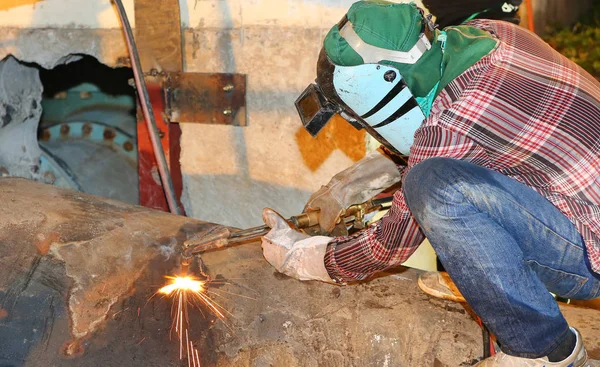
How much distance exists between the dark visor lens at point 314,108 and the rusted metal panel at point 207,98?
154 cm

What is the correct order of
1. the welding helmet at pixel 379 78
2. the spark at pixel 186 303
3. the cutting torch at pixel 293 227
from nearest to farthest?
the welding helmet at pixel 379 78, the spark at pixel 186 303, the cutting torch at pixel 293 227

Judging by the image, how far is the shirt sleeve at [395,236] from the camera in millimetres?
1949

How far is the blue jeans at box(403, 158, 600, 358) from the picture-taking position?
6.30 ft

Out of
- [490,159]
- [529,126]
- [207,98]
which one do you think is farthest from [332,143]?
[529,126]

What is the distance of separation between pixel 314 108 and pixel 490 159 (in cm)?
65

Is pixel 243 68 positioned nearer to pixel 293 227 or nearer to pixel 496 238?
pixel 293 227

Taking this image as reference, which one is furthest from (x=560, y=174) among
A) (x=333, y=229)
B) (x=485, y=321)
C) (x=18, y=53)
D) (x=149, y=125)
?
(x=18, y=53)

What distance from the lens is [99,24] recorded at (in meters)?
4.08

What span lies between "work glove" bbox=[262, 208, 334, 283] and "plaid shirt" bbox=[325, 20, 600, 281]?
0.53m

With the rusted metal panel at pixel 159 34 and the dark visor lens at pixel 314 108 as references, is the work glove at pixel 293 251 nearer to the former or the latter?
the dark visor lens at pixel 314 108

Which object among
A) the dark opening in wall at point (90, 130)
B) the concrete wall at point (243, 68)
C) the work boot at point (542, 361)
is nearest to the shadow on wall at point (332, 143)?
the concrete wall at point (243, 68)

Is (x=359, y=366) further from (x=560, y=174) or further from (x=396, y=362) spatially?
(x=560, y=174)

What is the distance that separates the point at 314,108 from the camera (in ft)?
7.77

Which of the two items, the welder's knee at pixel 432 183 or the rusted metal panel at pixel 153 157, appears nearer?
the welder's knee at pixel 432 183
